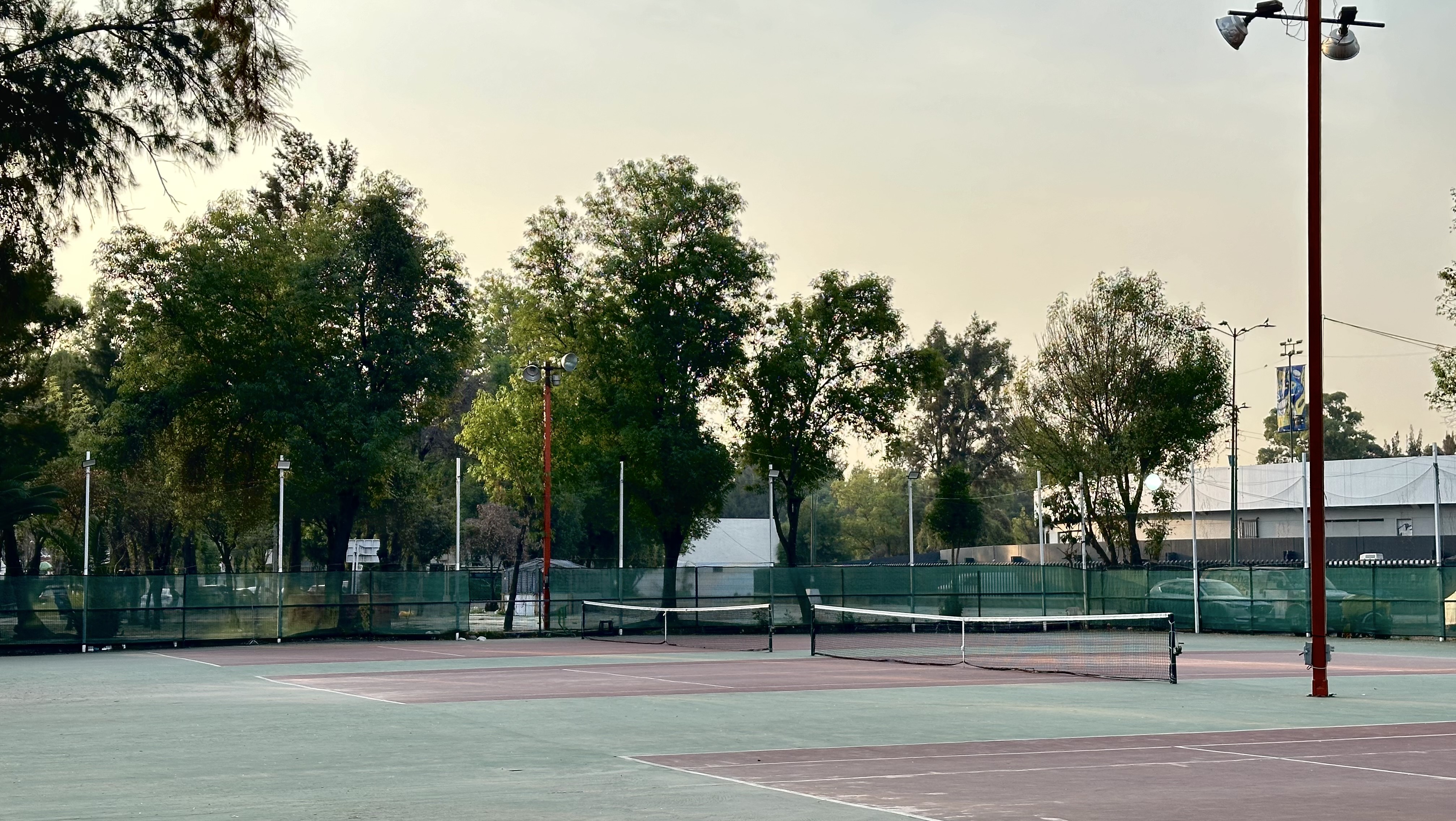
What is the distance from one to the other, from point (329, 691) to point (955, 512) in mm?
Result: 51640

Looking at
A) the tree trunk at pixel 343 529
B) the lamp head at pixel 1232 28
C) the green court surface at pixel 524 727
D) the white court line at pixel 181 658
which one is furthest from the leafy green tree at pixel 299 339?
the lamp head at pixel 1232 28

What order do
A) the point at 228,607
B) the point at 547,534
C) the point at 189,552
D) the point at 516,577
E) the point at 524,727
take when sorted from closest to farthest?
the point at 524,727 < the point at 228,607 < the point at 547,534 < the point at 516,577 < the point at 189,552

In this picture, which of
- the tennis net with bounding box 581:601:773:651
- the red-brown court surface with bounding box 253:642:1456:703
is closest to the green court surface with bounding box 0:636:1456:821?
the red-brown court surface with bounding box 253:642:1456:703

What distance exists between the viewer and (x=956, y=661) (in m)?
30.2

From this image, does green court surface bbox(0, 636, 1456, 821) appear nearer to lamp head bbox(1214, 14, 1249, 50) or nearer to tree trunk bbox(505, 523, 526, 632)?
lamp head bbox(1214, 14, 1249, 50)

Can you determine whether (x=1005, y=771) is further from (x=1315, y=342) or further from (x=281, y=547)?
(x=281, y=547)

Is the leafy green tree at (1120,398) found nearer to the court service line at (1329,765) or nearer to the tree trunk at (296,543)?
the tree trunk at (296,543)

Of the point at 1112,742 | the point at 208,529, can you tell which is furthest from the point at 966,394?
the point at 1112,742

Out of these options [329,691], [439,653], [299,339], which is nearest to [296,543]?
[299,339]

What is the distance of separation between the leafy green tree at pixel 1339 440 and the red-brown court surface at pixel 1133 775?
126 metres

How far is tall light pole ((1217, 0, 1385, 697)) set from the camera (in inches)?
807

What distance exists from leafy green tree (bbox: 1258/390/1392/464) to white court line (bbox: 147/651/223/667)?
376 ft

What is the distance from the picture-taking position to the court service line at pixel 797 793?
10469 mm

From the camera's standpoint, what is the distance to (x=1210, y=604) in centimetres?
4412
